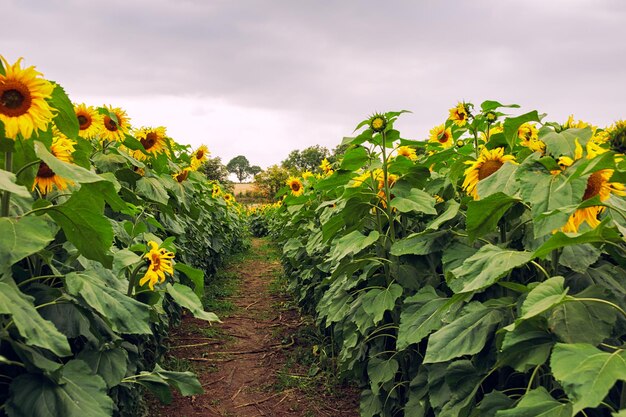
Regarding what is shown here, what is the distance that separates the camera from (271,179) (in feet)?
150

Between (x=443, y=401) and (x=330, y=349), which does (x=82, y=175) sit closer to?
(x=443, y=401)

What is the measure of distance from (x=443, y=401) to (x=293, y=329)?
172 inches

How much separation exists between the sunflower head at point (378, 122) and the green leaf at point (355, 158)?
197mm

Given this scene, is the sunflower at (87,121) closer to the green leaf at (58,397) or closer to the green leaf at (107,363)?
the green leaf at (107,363)

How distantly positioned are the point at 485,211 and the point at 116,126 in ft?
11.0

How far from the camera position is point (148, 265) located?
277 centimetres

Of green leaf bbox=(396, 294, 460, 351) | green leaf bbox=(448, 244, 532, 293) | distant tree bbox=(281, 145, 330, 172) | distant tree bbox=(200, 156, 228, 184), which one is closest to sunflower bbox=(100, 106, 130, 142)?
green leaf bbox=(396, 294, 460, 351)

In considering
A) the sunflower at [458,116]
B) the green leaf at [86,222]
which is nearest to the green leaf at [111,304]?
the green leaf at [86,222]

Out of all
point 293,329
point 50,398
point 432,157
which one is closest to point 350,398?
point 293,329

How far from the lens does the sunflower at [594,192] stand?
1.78 m

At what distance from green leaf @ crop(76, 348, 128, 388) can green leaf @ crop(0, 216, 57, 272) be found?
29.1 inches

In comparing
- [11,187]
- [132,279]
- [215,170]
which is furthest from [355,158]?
[215,170]

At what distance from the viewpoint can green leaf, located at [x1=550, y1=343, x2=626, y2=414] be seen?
1.20 m

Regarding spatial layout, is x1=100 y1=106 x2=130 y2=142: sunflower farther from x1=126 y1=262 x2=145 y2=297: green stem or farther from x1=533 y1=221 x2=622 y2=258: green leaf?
x1=533 y1=221 x2=622 y2=258: green leaf
